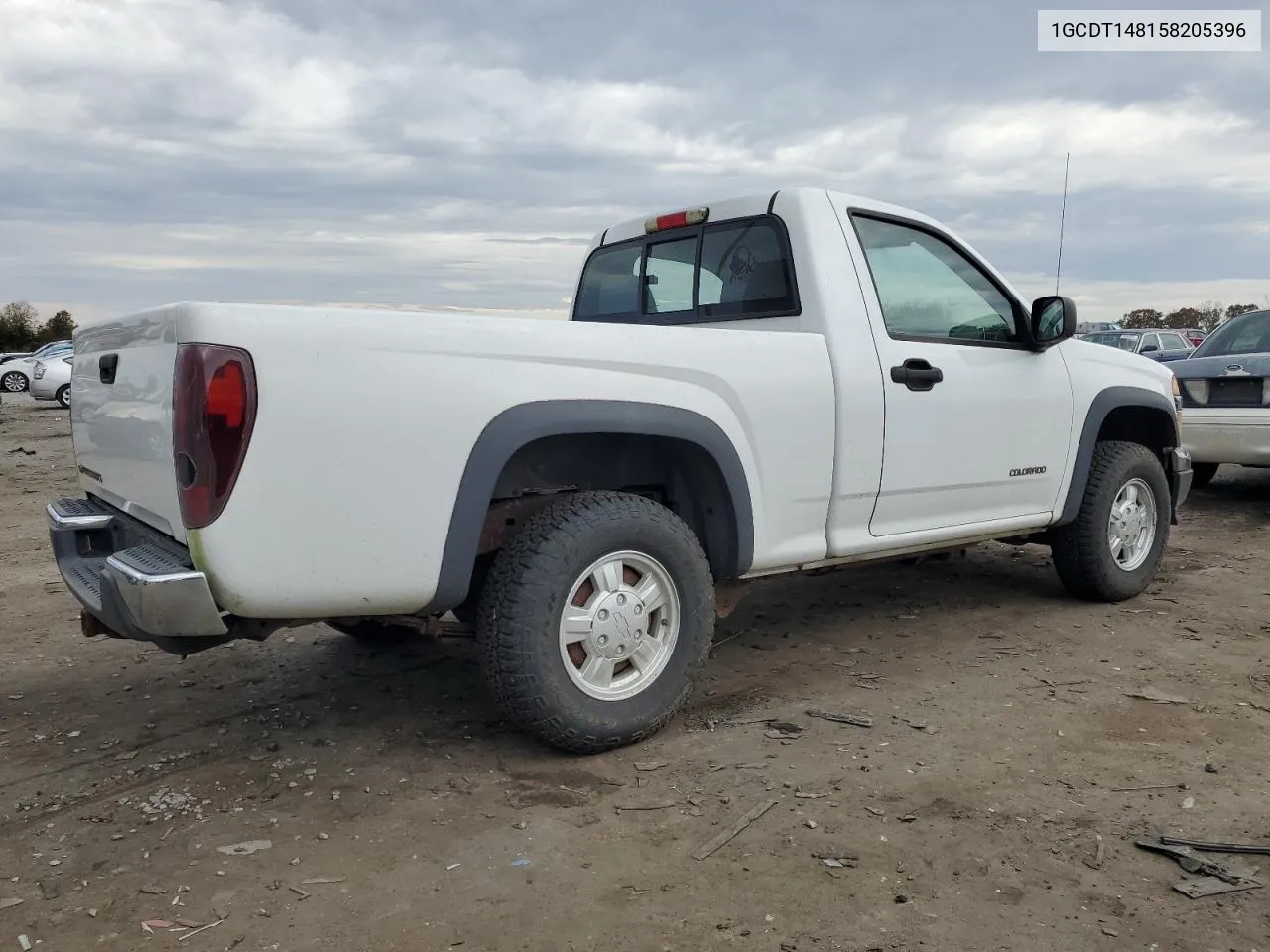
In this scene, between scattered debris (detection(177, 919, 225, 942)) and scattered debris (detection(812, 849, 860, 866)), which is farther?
scattered debris (detection(812, 849, 860, 866))

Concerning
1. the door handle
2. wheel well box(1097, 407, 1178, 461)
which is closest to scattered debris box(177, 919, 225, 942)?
the door handle

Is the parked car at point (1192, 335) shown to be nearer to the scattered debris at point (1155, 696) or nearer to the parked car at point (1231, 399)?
the parked car at point (1231, 399)

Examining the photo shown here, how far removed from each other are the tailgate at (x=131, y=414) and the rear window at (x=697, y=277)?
89.2 inches

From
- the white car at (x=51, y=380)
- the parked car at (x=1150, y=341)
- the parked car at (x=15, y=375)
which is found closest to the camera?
the parked car at (x=1150, y=341)

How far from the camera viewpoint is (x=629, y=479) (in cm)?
378

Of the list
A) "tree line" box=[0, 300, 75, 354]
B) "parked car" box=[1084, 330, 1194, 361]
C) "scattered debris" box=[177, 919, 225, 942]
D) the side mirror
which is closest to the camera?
"scattered debris" box=[177, 919, 225, 942]

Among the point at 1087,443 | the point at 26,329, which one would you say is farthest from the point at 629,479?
the point at 26,329

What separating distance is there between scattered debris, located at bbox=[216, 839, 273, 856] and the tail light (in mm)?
884

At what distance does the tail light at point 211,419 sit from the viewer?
8.71 ft

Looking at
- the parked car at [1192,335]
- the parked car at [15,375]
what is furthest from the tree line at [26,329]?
the parked car at [1192,335]

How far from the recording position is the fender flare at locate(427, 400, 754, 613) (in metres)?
3.02

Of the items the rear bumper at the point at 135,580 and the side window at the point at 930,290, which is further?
the side window at the point at 930,290

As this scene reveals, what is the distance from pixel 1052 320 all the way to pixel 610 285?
2054mm

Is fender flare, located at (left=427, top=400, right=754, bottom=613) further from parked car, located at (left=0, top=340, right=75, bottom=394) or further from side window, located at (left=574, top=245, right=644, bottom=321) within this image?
parked car, located at (left=0, top=340, right=75, bottom=394)
